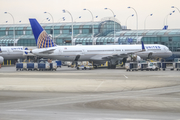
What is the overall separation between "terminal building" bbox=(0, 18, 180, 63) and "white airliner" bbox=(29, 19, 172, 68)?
3064 centimetres

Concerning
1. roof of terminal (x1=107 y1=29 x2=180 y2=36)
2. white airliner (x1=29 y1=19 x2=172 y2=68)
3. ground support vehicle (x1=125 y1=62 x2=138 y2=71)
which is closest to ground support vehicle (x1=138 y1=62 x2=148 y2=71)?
ground support vehicle (x1=125 y1=62 x2=138 y2=71)

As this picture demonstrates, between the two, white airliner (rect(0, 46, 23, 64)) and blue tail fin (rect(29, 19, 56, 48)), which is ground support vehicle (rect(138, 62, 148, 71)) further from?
white airliner (rect(0, 46, 23, 64))

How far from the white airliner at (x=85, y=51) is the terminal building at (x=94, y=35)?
Result: 101 ft

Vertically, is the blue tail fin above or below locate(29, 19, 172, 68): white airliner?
above

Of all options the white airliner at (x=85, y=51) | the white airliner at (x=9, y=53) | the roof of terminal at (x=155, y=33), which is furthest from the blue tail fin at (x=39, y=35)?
the roof of terminal at (x=155, y=33)

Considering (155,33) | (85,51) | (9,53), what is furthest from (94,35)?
(85,51)

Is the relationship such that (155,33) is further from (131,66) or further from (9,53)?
(131,66)

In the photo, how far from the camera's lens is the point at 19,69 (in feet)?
224

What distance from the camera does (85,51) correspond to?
72000 mm

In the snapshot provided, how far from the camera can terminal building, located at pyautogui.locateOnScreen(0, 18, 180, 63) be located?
109m

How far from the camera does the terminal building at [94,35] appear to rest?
108950 millimetres

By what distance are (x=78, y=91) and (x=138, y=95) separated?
5294 millimetres

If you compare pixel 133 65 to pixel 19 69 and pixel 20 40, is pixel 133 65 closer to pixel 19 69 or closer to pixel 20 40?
pixel 19 69

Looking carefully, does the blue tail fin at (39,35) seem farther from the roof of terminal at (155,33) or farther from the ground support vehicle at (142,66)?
the roof of terminal at (155,33)
